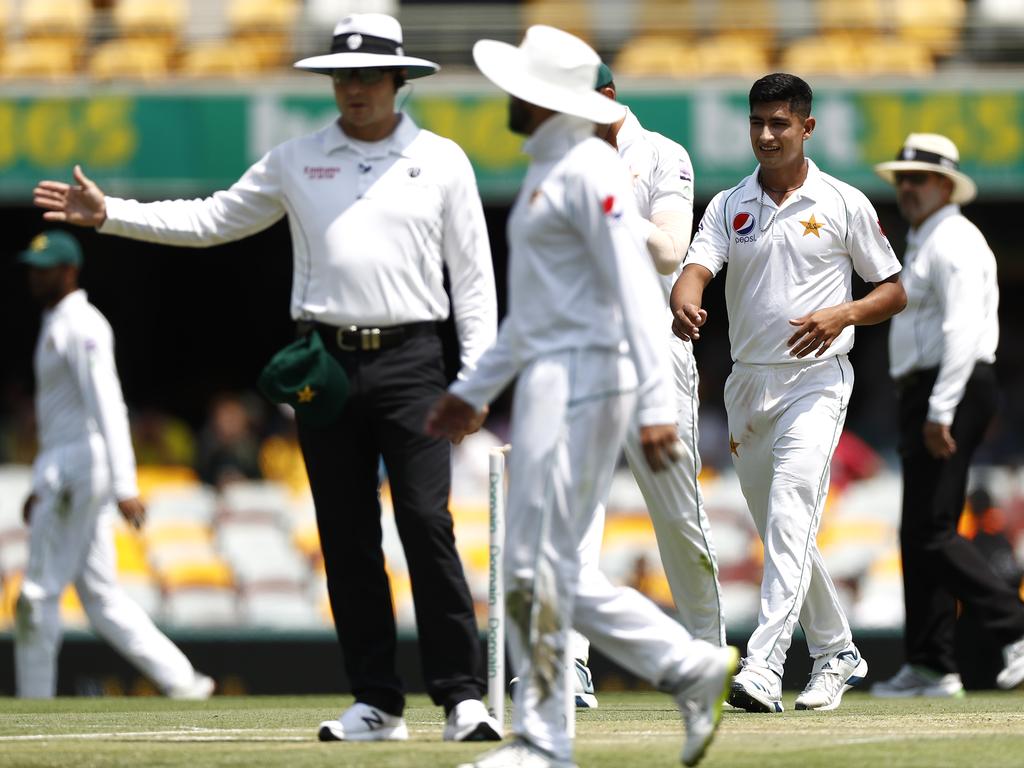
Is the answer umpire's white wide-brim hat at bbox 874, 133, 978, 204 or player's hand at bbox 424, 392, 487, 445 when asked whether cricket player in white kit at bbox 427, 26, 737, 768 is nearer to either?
player's hand at bbox 424, 392, 487, 445

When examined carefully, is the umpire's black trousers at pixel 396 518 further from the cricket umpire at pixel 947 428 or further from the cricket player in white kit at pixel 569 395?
the cricket umpire at pixel 947 428

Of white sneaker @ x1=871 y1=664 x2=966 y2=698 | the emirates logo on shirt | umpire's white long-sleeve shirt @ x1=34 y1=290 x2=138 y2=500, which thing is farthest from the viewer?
umpire's white long-sleeve shirt @ x1=34 y1=290 x2=138 y2=500

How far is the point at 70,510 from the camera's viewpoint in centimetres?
1029

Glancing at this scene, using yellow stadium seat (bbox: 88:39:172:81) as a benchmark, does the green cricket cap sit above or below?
below

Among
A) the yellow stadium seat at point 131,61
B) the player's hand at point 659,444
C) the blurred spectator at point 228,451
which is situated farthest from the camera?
the yellow stadium seat at point 131,61

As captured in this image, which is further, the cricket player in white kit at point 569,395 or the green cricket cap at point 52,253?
the green cricket cap at point 52,253

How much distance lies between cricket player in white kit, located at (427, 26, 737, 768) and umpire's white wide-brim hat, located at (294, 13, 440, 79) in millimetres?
817

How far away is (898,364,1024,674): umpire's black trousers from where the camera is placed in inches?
360

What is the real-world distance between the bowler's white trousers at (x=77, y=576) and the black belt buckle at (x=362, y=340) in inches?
178

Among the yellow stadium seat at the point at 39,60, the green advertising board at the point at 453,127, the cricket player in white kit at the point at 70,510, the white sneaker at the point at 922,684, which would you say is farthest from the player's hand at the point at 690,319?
the yellow stadium seat at the point at 39,60

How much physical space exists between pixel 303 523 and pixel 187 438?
150 inches

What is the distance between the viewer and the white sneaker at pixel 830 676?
7516 mm

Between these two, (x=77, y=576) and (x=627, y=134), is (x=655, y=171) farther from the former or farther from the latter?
(x=77, y=576)

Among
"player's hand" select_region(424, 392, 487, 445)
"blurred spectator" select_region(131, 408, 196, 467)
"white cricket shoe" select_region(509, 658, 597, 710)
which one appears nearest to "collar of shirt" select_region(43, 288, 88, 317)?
"white cricket shoe" select_region(509, 658, 597, 710)
